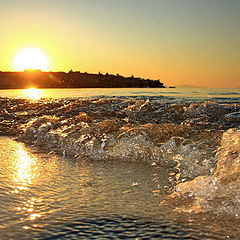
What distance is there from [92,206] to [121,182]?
37.4 inches

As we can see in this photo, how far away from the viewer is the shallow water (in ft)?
8.88

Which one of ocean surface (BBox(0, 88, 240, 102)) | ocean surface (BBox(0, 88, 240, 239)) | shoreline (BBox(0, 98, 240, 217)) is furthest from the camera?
ocean surface (BBox(0, 88, 240, 102))

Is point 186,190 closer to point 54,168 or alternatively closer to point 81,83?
point 54,168

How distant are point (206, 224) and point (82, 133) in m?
4.83

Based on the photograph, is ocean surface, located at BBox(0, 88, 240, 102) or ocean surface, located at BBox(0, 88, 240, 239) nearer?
ocean surface, located at BBox(0, 88, 240, 239)

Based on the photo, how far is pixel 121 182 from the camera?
4211 mm

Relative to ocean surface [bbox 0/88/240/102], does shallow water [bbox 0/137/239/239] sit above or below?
below

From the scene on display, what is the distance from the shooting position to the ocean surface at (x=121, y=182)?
9.22 feet

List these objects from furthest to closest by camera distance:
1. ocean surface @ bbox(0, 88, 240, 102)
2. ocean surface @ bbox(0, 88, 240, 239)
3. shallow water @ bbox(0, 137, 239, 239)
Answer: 1. ocean surface @ bbox(0, 88, 240, 102)
2. ocean surface @ bbox(0, 88, 240, 239)
3. shallow water @ bbox(0, 137, 239, 239)

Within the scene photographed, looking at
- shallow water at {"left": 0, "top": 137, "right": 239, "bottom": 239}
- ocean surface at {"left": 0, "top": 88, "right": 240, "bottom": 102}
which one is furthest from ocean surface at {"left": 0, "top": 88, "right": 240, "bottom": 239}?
A: ocean surface at {"left": 0, "top": 88, "right": 240, "bottom": 102}

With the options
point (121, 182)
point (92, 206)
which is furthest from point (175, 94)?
point (92, 206)

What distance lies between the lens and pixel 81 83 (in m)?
50.2

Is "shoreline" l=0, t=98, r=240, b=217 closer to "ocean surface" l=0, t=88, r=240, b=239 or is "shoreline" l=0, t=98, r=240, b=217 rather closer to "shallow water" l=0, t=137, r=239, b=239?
"ocean surface" l=0, t=88, r=240, b=239

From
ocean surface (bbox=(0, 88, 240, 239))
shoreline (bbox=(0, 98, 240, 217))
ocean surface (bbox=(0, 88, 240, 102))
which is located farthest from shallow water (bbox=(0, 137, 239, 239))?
ocean surface (bbox=(0, 88, 240, 102))
